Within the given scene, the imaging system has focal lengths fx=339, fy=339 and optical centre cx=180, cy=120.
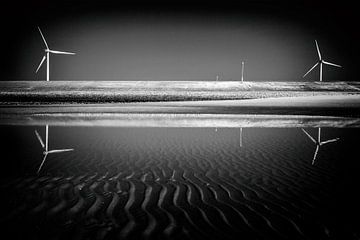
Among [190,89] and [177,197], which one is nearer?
[177,197]

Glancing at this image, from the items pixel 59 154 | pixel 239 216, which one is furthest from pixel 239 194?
pixel 59 154

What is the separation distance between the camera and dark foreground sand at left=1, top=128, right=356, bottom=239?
18.0ft

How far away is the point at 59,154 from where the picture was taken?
38.4ft

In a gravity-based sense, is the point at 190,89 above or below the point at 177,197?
above

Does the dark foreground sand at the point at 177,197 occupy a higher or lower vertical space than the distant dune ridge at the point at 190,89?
lower

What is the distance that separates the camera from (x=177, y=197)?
23.4ft

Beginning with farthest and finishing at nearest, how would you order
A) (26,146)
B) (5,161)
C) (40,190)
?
(26,146) → (5,161) → (40,190)

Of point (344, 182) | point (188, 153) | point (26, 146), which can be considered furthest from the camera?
point (26, 146)

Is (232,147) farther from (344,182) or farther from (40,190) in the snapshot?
(40,190)

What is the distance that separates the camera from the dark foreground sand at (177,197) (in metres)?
5.48

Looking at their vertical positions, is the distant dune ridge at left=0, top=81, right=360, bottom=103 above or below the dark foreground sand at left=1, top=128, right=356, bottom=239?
above

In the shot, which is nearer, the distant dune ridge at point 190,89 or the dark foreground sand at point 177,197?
the dark foreground sand at point 177,197

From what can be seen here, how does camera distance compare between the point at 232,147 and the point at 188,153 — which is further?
the point at 232,147

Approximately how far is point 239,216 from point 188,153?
254 inches
